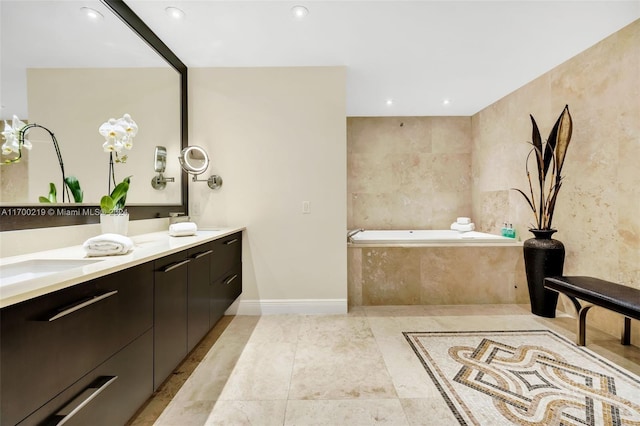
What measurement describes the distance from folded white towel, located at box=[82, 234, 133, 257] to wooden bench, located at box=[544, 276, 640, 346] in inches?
106

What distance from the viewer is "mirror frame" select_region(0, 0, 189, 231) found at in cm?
130

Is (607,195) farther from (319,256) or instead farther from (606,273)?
(319,256)

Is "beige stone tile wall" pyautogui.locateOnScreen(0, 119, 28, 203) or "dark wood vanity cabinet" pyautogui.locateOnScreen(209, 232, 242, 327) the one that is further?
"dark wood vanity cabinet" pyautogui.locateOnScreen(209, 232, 242, 327)

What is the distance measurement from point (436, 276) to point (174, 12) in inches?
123

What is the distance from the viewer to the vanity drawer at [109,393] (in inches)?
32.2

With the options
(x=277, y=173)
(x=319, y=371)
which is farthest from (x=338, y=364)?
(x=277, y=173)

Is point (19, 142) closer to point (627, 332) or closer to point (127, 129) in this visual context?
point (127, 129)

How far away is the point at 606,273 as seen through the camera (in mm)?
2238

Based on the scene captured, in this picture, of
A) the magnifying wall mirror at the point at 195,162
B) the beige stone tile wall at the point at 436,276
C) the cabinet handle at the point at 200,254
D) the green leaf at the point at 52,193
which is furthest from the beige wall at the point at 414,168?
the green leaf at the point at 52,193

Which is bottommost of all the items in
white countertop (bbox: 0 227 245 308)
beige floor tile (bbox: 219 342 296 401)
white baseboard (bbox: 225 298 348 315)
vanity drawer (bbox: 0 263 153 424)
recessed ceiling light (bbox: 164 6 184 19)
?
beige floor tile (bbox: 219 342 296 401)

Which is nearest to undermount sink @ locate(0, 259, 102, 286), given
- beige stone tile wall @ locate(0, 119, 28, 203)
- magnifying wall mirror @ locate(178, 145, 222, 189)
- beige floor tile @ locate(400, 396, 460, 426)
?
beige stone tile wall @ locate(0, 119, 28, 203)

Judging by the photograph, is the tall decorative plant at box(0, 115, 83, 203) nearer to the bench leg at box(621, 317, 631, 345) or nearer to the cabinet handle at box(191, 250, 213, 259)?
the cabinet handle at box(191, 250, 213, 259)

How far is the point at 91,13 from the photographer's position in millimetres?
1645

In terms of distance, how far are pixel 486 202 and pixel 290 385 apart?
3.40 meters
